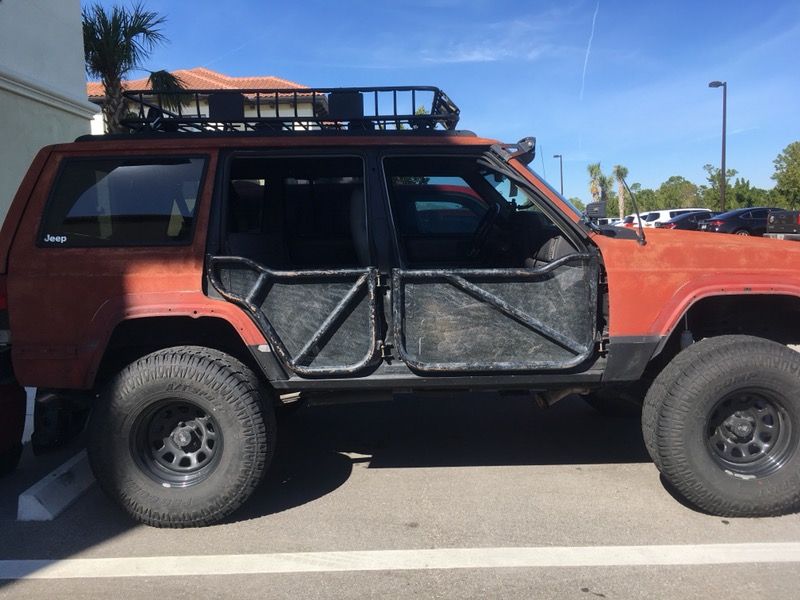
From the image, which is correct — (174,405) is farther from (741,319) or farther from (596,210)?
(741,319)

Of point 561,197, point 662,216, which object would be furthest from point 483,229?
point 662,216

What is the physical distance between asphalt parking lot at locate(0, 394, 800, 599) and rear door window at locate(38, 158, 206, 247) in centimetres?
164

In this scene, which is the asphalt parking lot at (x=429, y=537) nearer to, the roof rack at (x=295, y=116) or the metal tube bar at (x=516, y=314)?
the metal tube bar at (x=516, y=314)

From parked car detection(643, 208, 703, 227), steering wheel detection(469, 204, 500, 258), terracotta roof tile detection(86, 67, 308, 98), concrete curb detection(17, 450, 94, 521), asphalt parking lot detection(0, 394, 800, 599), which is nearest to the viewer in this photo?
asphalt parking lot detection(0, 394, 800, 599)

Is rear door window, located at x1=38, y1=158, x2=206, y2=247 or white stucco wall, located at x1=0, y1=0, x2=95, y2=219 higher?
white stucco wall, located at x1=0, y1=0, x2=95, y2=219

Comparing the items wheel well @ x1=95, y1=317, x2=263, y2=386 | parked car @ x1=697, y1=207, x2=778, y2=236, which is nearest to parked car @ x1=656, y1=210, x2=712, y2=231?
parked car @ x1=697, y1=207, x2=778, y2=236

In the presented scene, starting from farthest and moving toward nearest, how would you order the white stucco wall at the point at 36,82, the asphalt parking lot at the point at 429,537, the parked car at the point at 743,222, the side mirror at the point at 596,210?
the parked car at the point at 743,222, the white stucco wall at the point at 36,82, the side mirror at the point at 596,210, the asphalt parking lot at the point at 429,537

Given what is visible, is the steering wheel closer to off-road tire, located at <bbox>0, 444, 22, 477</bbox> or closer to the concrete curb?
the concrete curb

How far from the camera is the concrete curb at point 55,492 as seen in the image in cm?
346

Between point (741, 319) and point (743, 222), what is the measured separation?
923 inches

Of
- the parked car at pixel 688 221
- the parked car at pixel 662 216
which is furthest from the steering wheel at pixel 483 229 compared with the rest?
the parked car at pixel 662 216

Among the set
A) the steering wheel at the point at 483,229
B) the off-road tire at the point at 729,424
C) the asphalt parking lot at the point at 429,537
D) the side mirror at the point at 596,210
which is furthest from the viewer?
the steering wheel at the point at 483,229

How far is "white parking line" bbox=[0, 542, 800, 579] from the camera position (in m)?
2.92

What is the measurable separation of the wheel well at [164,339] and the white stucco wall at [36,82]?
22.1 feet
